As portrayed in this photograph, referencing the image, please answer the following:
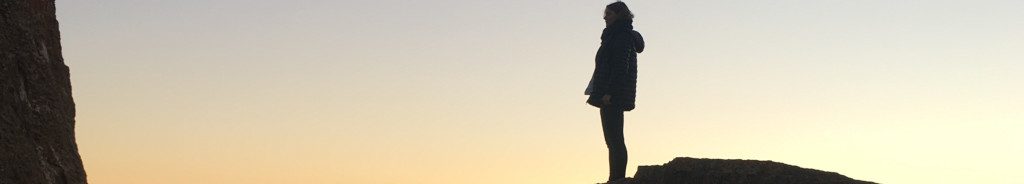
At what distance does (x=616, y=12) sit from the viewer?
11352 mm

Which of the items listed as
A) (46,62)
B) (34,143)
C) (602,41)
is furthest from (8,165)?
(602,41)

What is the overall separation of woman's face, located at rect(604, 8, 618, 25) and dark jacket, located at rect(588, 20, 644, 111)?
0.05 metres

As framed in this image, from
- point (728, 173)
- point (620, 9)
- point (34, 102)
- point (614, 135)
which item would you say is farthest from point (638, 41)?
point (34, 102)

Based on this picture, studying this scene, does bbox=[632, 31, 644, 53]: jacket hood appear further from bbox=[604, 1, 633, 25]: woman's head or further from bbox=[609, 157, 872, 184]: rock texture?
bbox=[609, 157, 872, 184]: rock texture

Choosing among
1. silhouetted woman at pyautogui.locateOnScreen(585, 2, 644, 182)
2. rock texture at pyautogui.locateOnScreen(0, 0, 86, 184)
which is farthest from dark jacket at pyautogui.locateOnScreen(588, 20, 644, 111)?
rock texture at pyautogui.locateOnScreen(0, 0, 86, 184)

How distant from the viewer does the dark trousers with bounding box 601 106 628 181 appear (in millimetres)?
11203

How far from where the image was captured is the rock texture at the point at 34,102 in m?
7.65

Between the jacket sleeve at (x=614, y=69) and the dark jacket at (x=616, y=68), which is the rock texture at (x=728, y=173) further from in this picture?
the jacket sleeve at (x=614, y=69)

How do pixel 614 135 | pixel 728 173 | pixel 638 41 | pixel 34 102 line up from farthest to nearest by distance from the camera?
A: 1. pixel 638 41
2. pixel 614 135
3. pixel 728 173
4. pixel 34 102

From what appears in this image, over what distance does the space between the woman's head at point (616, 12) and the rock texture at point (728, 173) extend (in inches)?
54.3

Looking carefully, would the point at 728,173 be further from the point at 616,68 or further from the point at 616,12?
the point at 616,12

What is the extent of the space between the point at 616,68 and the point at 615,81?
126 mm

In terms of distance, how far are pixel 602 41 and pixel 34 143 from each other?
17.5ft

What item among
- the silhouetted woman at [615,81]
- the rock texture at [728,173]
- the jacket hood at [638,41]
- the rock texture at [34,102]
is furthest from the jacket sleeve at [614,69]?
the rock texture at [34,102]
